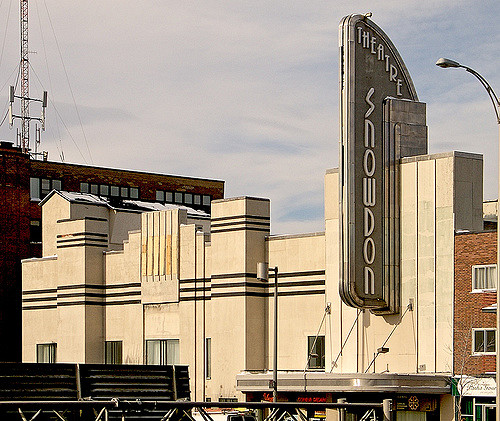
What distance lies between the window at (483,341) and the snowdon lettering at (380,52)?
39.2 feet

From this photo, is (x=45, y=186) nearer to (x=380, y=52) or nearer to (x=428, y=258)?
(x=380, y=52)

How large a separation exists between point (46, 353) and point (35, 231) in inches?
579

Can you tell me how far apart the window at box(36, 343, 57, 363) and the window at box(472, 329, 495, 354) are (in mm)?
31763

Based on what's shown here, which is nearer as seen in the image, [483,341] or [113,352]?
[483,341]

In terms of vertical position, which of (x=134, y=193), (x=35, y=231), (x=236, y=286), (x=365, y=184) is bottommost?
Answer: (x=236, y=286)

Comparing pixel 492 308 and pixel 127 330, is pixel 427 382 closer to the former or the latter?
pixel 492 308

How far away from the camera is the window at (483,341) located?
1905 inches

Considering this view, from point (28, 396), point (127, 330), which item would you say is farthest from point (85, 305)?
point (28, 396)

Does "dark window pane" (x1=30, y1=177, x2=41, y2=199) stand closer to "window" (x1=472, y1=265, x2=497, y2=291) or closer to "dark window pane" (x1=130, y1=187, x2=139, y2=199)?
"dark window pane" (x1=130, y1=187, x2=139, y2=199)

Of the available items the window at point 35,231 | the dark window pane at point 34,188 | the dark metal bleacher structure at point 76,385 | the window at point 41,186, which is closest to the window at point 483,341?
the dark metal bleacher structure at point 76,385

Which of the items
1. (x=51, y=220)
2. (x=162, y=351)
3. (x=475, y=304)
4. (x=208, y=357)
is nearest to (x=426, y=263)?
(x=475, y=304)

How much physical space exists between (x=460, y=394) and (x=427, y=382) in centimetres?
149

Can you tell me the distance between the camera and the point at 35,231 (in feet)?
277

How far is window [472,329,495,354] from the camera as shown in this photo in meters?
48.4
